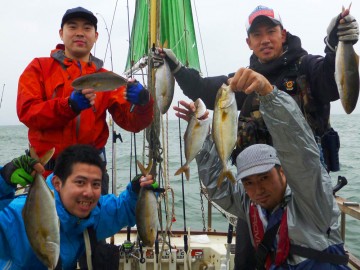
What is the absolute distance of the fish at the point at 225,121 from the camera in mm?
2436

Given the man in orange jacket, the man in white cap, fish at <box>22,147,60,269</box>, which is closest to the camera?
fish at <box>22,147,60,269</box>

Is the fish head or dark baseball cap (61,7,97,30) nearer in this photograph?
the fish head

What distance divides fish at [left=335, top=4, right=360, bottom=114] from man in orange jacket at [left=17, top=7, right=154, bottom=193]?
1.37m

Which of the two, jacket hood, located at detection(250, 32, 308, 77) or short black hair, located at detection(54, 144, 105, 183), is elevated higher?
jacket hood, located at detection(250, 32, 308, 77)

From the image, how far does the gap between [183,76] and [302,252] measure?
161 cm

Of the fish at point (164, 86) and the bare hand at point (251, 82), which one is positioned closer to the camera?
the bare hand at point (251, 82)

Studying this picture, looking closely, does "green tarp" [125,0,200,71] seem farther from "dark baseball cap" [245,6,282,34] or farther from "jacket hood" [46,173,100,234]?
"jacket hood" [46,173,100,234]

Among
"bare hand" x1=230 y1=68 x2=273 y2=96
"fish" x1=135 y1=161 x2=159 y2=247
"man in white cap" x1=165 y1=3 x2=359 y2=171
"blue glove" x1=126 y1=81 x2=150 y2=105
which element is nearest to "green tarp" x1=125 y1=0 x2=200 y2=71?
"man in white cap" x1=165 y1=3 x2=359 y2=171

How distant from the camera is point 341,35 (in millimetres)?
2412

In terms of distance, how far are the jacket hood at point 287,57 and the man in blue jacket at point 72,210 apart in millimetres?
1269

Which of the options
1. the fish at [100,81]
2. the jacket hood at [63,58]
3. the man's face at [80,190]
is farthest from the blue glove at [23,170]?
the jacket hood at [63,58]

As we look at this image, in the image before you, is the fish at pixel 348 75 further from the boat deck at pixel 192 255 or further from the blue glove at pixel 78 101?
the boat deck at pixel 192 255

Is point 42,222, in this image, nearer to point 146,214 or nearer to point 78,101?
point 146,214

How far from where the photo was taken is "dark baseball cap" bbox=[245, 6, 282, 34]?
3096mm
